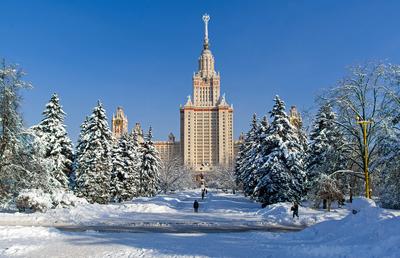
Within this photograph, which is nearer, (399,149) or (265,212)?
(399,149)

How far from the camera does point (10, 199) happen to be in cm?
2825

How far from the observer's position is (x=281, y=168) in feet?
131

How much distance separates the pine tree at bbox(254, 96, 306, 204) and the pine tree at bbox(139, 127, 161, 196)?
27.4 metres

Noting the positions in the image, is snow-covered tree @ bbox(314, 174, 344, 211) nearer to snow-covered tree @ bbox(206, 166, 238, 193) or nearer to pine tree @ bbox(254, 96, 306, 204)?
pine tree @ bbox(254, 96, 306, 204)

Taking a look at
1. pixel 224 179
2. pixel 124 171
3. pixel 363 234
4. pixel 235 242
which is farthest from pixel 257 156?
pixel 224 179

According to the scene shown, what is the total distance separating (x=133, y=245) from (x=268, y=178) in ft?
84.4

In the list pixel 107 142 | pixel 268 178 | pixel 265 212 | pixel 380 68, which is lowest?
pixel 265 212

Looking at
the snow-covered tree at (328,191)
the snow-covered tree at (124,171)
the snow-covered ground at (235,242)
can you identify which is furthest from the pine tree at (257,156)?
the snow-covered ground at (235,242)

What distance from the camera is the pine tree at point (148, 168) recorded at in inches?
2611

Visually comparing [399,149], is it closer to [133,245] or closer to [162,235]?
[162,235]

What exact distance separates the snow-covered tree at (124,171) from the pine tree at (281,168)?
19.1 meters

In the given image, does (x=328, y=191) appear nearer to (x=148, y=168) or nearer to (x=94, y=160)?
(x=94, y=160)

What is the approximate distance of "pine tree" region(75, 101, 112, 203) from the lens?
143 feet

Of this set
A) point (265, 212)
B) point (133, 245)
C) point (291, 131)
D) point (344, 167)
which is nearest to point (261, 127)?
point (291, 131)
